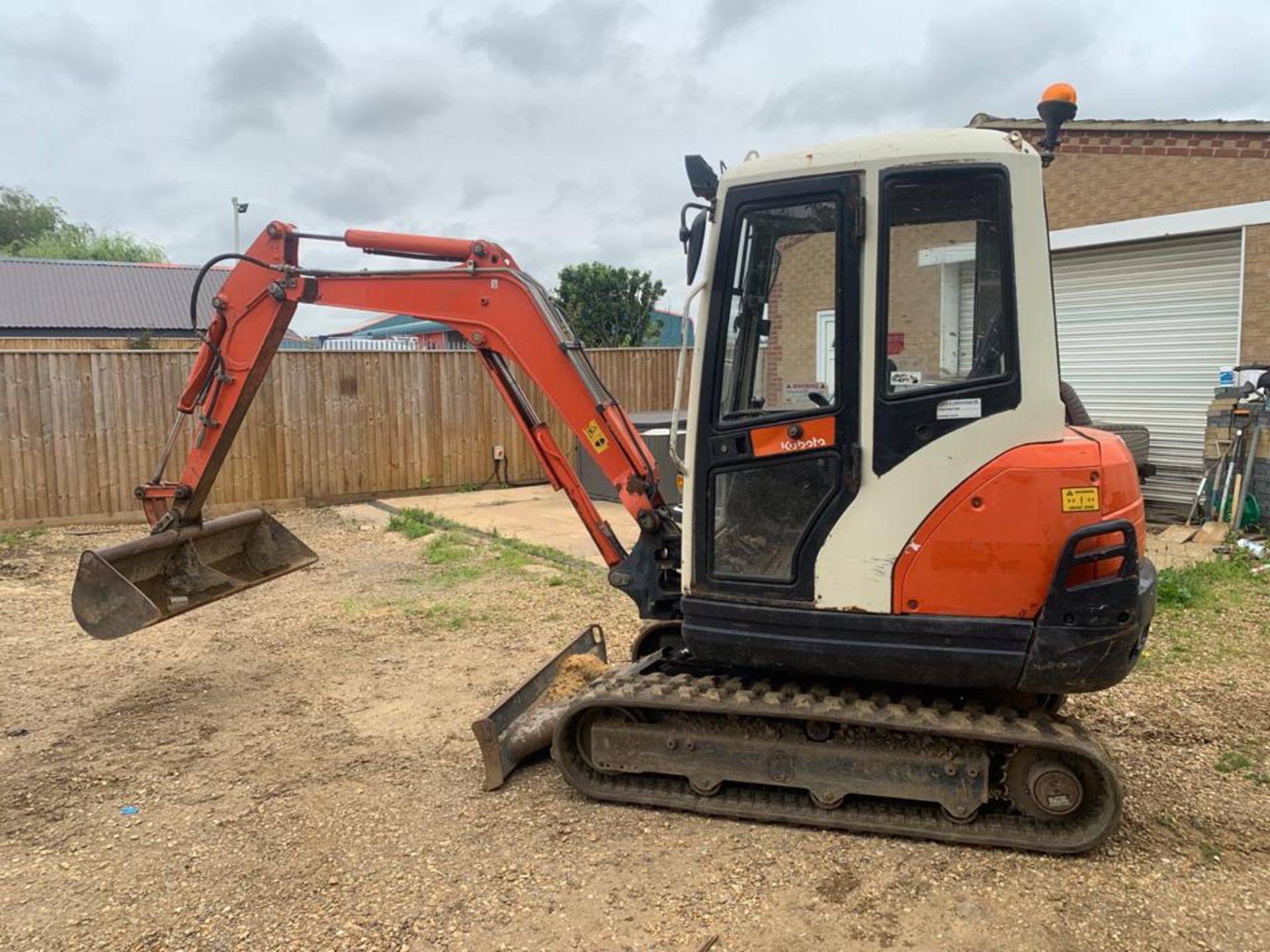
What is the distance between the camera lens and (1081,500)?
2996 millimetres

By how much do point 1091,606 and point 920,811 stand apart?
3.28 ft

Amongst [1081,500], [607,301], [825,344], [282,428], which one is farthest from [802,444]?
[607,301]

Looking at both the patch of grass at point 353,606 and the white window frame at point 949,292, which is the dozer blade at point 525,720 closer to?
the white window frame at point 949,292

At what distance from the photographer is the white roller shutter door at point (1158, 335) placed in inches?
372

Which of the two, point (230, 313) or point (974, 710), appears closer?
point (974, 710)

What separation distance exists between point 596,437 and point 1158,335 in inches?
332

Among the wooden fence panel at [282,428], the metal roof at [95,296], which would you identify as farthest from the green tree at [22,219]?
the wooden fence panel at [282,428]

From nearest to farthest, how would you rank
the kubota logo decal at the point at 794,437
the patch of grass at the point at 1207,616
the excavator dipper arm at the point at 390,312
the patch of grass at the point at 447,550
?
the kubota logo decal at the point at 794,437 < the excavator dipper arm at the point at 390,312 < the patch of grass at the point at 1207,616 < the patch of grass at the point at 447,550

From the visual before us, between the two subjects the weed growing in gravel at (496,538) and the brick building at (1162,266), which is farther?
the brick building at (1162,266)

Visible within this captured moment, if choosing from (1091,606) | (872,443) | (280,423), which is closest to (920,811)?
(1091,606)

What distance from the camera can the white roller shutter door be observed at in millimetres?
9438

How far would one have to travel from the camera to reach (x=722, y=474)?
3.39 meters

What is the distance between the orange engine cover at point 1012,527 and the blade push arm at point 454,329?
1318mm

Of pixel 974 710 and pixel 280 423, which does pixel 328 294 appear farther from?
pixel 280 423
